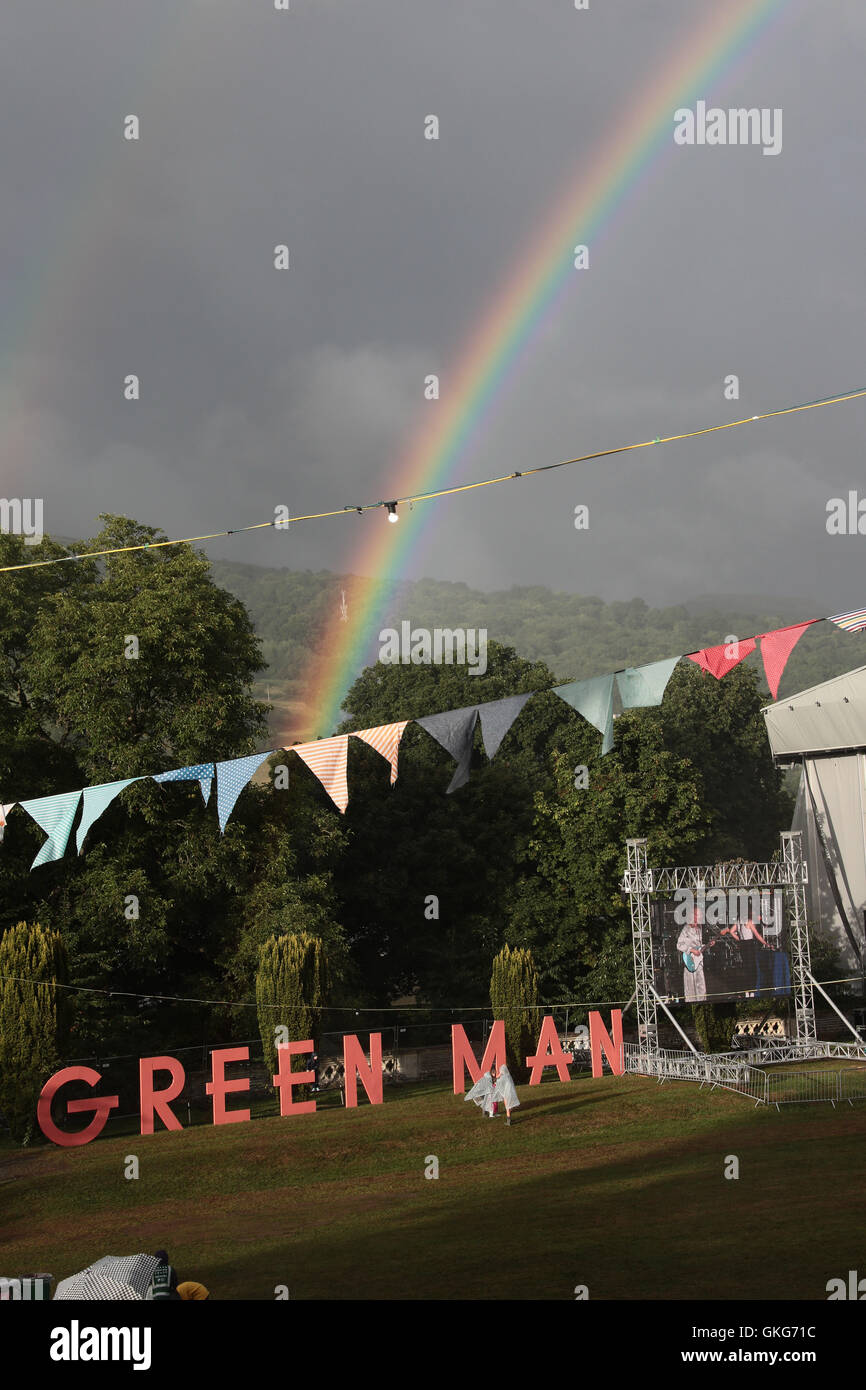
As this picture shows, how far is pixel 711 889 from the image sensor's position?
1083 inches

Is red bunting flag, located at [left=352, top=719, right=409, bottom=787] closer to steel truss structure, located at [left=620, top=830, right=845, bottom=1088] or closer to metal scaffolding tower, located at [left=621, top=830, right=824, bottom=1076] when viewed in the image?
steel truss structure, located at [left=620, top=830, right=845, bottom=1088]

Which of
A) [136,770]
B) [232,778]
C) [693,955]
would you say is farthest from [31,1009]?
[693,955]

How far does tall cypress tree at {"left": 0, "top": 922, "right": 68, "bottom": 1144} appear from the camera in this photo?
2164cm

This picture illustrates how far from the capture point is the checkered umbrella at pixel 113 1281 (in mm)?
6668

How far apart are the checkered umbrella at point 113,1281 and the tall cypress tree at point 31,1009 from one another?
Result: 15358 mm

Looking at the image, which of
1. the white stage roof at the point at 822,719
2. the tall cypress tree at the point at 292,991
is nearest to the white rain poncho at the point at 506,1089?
the tall cypress tree at the point at 292,991

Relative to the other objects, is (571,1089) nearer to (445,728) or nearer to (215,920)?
(215,920)

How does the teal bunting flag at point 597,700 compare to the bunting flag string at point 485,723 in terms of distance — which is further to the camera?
the teal bunting flag at point 597,700

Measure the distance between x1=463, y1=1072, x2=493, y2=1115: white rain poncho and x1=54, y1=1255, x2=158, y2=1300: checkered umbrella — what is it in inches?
633

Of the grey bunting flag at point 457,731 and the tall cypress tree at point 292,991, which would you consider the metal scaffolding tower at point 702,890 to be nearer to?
the tall cypress tree at point 292,991

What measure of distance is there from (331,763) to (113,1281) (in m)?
9.62

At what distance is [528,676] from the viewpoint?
51.7 meters

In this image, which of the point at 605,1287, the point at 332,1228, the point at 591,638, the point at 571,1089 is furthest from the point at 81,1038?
the point at 591,638

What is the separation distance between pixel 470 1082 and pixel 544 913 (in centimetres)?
929
